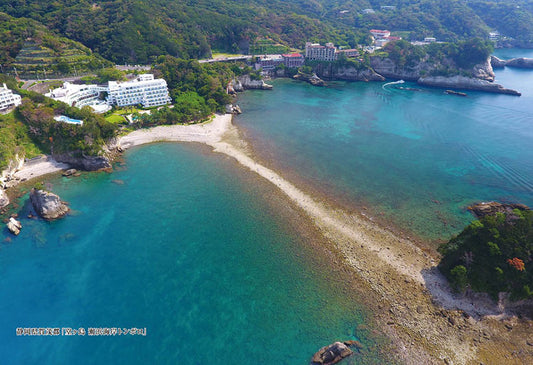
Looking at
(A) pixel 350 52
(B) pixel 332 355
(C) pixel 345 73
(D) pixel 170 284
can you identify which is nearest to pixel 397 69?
(A) pixel 350 52

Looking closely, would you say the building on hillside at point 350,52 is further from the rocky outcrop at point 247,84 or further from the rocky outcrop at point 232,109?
the rocky outcrop at point 232,109

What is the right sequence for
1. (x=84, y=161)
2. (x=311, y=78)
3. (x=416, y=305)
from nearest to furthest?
(x=416, y=305) → (x=84, y=161) → (x=311, y=78)

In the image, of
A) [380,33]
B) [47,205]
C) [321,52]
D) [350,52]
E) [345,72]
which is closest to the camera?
[47,205]

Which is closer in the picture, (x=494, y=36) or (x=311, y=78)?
(x=311, y=78)

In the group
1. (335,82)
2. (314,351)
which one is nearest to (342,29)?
(335,82)

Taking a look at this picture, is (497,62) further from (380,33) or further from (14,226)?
(14,226)

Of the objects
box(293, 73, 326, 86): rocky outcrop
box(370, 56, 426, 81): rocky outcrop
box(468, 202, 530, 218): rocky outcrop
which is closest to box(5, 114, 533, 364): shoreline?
box(468, 202, 530, 218): rocky outcrop

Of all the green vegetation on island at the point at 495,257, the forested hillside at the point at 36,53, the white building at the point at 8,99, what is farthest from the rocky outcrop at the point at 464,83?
the white building at the point at 8,99

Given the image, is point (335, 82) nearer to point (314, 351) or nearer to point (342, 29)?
point (342, 29)
